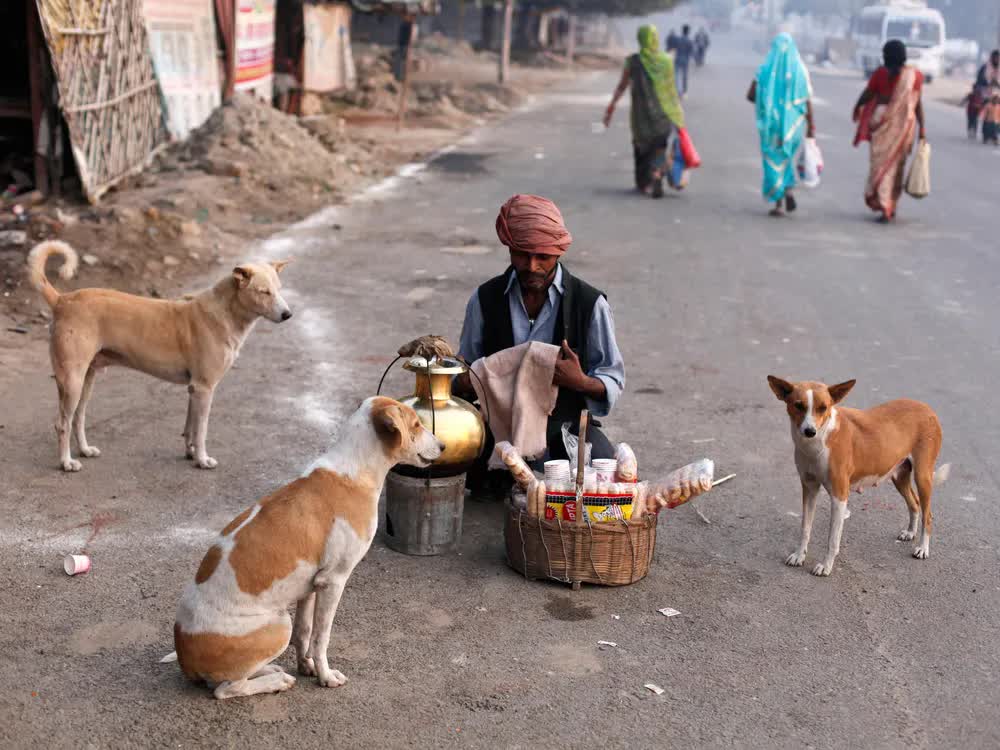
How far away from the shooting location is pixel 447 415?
5.17 meters

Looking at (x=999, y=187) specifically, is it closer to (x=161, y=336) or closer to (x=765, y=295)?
(x=765, y=295)

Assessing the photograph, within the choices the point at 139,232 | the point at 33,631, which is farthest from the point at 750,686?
the point at 139,232

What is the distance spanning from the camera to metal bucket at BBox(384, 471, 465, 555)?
5.14 meters

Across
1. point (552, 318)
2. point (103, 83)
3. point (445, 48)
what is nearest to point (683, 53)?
point (445, 48)

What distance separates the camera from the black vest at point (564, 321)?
5.33 metres

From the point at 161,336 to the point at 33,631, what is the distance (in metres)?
2.06

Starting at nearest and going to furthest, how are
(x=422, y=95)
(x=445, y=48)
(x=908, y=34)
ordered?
1. (x=422, y=95)
2. (x=445, y=48)
3. (x=908, y=34)

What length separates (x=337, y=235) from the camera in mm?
12836

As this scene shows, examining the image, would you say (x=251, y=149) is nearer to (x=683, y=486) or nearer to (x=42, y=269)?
(x=42, y=269)

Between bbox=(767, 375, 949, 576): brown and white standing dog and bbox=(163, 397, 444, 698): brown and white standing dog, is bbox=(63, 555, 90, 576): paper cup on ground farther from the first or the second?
bbox=(767, 375, 949, 576): brown and white standing dog

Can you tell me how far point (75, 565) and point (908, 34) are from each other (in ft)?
181

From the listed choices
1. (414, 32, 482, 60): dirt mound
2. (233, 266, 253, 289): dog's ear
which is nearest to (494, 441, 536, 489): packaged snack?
(233, 266, 253, 289): dog's ear

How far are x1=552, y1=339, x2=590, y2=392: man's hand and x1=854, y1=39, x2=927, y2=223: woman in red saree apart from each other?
10.1 meters

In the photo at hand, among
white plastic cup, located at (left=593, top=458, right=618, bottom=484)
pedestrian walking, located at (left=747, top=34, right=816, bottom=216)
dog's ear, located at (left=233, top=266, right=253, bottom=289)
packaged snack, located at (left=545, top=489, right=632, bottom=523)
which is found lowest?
packaged snack, located at (left=545, top=489, right=632, bottom=523)
